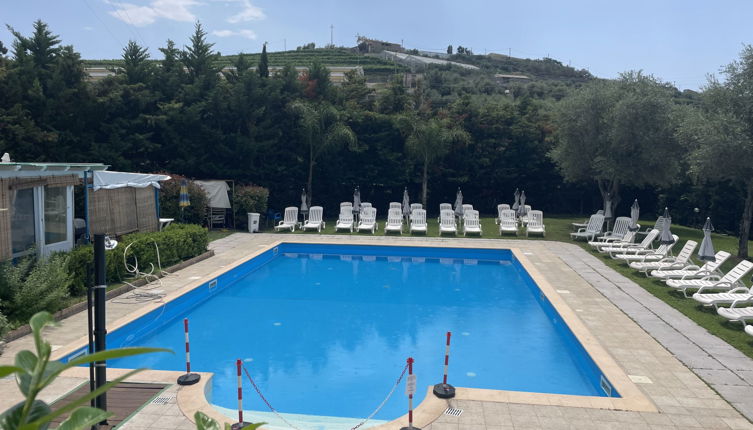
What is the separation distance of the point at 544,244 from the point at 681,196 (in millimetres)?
9375

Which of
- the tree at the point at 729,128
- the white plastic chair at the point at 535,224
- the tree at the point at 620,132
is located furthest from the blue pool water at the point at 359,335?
the tree at the point at 620,132

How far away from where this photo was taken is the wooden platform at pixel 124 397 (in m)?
6.15

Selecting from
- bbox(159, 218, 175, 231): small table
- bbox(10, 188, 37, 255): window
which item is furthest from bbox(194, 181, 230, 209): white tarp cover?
bbox(10, 188, 37, 255): window

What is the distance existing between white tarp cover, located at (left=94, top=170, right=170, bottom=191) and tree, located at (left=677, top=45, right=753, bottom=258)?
15.2m

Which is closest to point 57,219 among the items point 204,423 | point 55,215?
point 55,215

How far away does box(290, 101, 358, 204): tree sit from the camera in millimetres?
22609

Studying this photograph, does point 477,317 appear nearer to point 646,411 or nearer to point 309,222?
point 646,411

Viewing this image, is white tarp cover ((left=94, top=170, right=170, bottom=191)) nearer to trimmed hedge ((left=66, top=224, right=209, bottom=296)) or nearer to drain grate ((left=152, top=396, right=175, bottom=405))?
trimmed hedge ((left=66, top=224, right=209, bottom=296))

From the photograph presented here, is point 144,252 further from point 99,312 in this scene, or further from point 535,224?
point 535,224

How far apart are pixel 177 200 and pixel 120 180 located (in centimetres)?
432

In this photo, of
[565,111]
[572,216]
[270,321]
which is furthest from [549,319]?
[572,216]

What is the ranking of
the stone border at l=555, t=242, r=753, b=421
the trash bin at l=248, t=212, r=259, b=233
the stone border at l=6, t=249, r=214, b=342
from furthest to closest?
the trash bin at l=248, t=212, r=259, b=233
the stone border at l=6, t=249, r=214, b=342
the stone border at l=555, t=242, r=753, b=421

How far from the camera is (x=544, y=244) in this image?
18.4 m

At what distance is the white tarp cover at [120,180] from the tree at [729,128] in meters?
15.2
